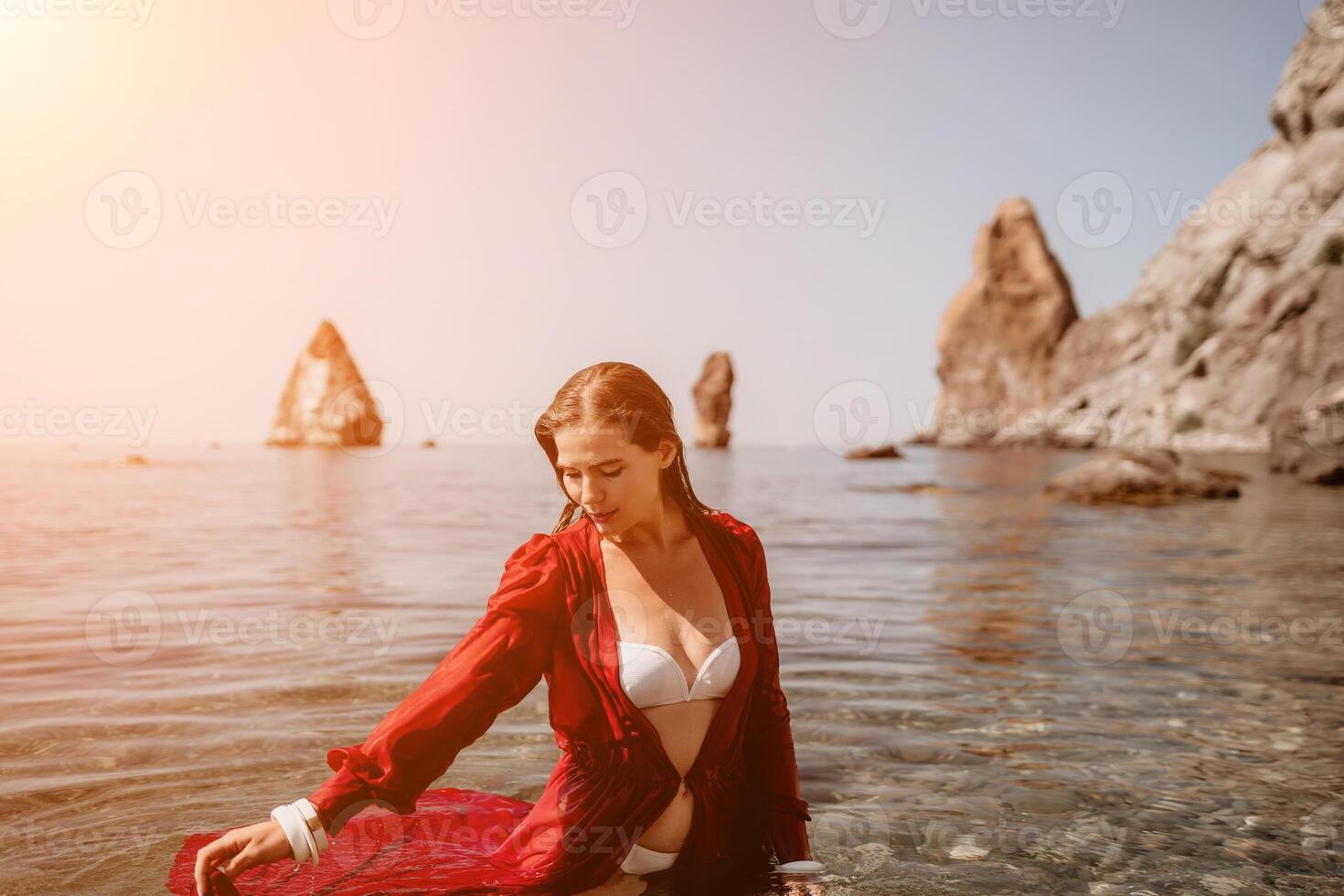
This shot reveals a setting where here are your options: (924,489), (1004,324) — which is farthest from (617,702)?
(1004,324)

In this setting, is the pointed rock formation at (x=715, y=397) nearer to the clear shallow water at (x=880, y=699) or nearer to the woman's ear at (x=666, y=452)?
the clear shallow water at (x=880, y=699)

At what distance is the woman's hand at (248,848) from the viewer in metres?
2.49

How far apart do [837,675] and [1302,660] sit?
382cm

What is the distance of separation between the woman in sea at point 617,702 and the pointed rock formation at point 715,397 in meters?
112

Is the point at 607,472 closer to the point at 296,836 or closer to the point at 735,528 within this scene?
the point at 735,528

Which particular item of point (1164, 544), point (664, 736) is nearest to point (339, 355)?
point (1164, 544)

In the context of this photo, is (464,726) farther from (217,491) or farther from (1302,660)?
(217,491)

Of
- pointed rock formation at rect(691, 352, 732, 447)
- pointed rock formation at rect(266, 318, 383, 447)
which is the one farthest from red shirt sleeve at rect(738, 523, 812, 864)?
pointed rock formation at rect(266, 318, 383, 447)

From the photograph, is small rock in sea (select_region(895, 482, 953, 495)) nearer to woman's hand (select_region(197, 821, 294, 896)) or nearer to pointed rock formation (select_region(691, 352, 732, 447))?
woman's hand (select_region(197, 821, 294, 896))

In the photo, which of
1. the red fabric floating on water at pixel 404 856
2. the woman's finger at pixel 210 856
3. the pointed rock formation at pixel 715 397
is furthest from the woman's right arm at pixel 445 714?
the pointed rock formation at pixel 715 397

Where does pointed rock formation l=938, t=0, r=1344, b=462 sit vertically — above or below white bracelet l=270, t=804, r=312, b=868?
above

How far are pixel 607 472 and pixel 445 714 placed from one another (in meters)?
0.81

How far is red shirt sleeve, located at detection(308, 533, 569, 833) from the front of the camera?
8.68ft

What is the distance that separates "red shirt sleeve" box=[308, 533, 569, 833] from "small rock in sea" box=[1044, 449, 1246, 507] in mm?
24907
